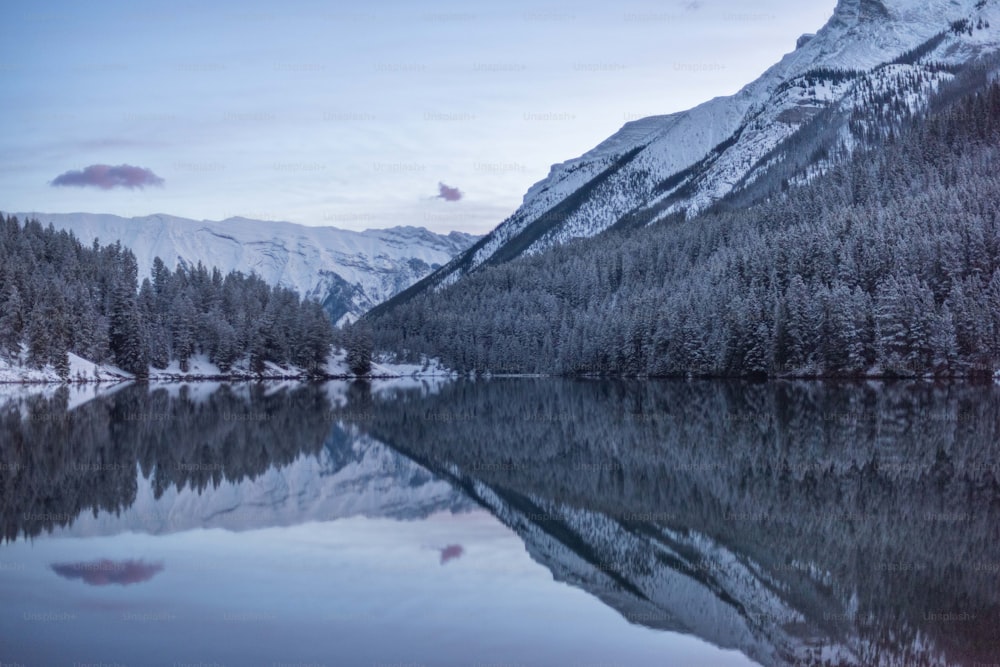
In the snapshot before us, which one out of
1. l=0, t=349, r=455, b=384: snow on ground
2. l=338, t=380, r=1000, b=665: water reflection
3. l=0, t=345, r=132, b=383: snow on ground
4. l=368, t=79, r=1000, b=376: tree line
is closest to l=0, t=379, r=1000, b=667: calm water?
l=338, t=380, r=1000, b=665: water reflection

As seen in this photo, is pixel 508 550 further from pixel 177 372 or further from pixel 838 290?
pixel 177 372

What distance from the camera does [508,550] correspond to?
22062mm

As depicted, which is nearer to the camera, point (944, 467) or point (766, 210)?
point (944, 467)

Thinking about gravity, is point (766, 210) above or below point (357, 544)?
above

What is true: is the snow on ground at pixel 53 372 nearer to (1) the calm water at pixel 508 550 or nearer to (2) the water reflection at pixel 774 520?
(1) the calm water at pixel 508 550

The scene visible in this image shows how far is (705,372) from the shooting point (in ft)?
438

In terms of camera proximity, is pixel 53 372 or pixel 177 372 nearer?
pixel 53 372

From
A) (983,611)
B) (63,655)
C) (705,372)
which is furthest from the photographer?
(705,372)

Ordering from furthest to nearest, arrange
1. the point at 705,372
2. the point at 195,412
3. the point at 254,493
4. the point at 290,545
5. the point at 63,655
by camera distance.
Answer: the point at 705,372 → the point at 195,412 → the point at 254,493 → the point at 290,545 → the point at 63,655

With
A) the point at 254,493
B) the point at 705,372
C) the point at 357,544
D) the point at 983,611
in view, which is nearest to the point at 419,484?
the point at 254,493

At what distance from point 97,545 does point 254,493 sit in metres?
9.25

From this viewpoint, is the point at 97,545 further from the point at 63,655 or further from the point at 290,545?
the point at 63,655

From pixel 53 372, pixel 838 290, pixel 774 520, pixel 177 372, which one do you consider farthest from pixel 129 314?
pixel 774 520

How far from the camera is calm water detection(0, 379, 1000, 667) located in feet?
48.4
